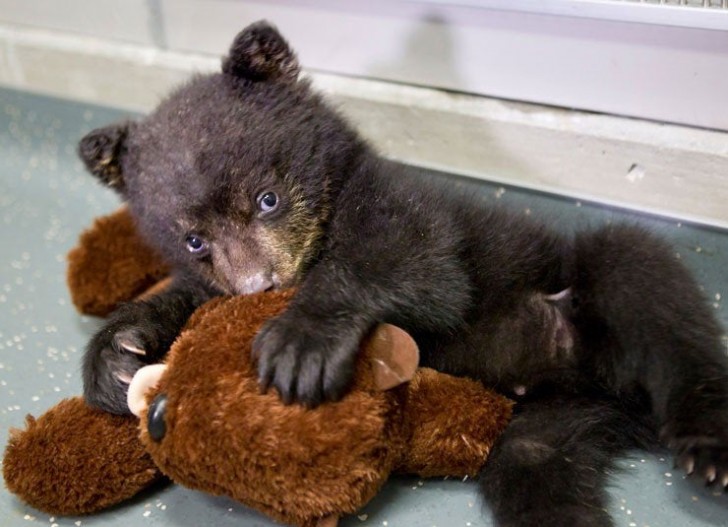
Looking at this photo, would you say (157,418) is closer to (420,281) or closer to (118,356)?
(118,356)

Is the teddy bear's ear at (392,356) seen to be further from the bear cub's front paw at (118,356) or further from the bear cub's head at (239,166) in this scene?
the bear cub's front paw at (118,356)

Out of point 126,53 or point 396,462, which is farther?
point 126,53

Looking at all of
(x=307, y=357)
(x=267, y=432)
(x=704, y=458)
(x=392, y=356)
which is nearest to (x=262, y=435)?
(x=267, y=432)

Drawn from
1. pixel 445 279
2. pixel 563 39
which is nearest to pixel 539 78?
pixel 563 39

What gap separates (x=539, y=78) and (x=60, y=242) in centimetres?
212

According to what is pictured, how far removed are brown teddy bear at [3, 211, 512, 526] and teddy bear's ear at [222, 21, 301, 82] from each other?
0.71 metres

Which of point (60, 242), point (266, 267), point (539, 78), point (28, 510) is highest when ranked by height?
point (539, 78)

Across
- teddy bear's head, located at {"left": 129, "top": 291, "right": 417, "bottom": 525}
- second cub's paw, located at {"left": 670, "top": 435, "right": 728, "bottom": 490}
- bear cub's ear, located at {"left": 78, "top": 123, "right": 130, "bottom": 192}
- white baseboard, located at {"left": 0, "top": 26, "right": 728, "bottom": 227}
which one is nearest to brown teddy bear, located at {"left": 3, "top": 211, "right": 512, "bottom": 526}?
teddy bear's head, located at {"left": 129, "top": 291, "right": 417, "bottom": 525}

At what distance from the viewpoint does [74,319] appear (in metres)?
3.11

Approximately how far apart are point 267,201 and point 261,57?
462mm

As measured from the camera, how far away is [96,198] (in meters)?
3.91

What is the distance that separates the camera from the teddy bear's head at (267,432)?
1848 mm

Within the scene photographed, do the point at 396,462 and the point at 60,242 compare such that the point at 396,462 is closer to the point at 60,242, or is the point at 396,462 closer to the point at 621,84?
the point at 621,84

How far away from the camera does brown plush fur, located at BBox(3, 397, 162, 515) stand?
2.09 metres
